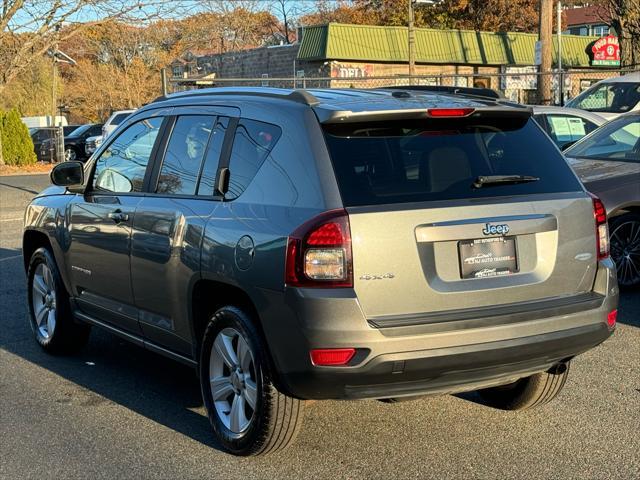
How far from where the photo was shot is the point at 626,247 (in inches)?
329

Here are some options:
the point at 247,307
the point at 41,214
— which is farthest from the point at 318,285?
the point at 41,214

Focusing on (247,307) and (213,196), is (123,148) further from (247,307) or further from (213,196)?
(247,307)

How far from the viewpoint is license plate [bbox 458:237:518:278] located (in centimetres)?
414

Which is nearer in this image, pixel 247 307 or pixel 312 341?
pixel 312 341

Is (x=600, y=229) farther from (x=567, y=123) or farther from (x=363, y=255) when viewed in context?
(x=567, y=123)

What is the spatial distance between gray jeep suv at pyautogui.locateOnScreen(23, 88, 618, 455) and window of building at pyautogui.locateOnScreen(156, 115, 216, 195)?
13 millimetres

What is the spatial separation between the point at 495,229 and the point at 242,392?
1.54 m

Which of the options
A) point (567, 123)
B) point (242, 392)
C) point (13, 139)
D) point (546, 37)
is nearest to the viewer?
point (242, 392)

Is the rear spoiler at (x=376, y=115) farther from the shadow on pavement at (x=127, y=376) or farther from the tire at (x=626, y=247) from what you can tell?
the tire at (x=626, y=247)

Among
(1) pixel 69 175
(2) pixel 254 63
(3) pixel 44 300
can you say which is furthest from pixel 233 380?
(2) pixel 254 63

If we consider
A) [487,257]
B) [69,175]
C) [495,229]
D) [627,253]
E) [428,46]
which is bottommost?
[627,253]

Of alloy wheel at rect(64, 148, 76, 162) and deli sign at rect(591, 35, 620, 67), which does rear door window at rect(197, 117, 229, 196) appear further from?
deli sign at rect(591, 35, 620, 67)

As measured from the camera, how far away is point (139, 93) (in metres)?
51.7

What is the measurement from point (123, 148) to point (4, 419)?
189cm
